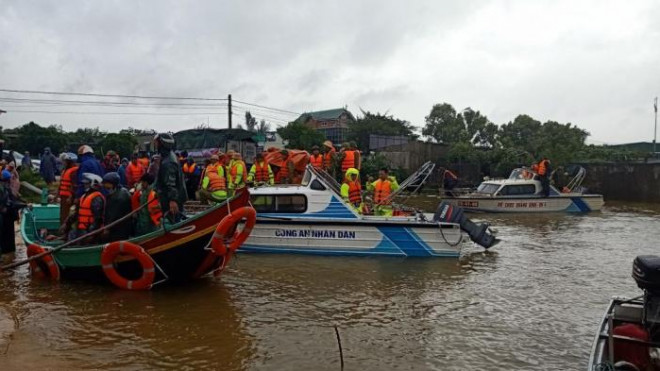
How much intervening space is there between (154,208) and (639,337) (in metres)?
6.46

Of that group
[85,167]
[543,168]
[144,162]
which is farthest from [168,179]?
[543,168]

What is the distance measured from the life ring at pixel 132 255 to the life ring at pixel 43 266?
1207 mm

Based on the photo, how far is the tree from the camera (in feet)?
129

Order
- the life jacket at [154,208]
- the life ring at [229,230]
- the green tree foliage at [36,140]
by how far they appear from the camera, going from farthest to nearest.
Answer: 1. the green tree foliage at [36,140]
2. the life jacket at [154,208]
3. the life ring at [229,230]

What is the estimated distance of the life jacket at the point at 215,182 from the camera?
39.6 ft

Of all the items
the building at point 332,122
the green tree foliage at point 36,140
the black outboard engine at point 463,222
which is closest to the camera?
the black outboard engine at point 463,222

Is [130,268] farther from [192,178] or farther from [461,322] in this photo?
[192,178]

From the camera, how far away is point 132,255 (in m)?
7.86

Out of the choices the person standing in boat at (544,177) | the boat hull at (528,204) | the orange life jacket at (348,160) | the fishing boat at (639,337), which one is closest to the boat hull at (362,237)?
the orange life jacket at (348,160)

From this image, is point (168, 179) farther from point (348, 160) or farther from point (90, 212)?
point (348, 160)

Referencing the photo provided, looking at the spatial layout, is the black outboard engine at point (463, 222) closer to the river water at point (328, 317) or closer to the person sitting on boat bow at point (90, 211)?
the river water at point (328, 317)

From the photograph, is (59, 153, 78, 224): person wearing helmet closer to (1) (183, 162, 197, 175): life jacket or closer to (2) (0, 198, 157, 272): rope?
(2) (0, 198, 157, 272): rope

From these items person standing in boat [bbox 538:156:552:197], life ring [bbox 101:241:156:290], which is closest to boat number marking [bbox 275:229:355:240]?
life ring [bbox 101:241:156:290]

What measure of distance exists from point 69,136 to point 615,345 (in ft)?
148
